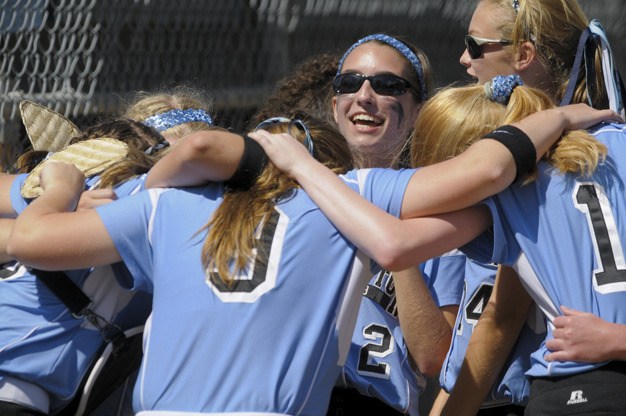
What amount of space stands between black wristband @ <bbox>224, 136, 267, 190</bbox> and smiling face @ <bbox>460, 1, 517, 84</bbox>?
1120 millimetres

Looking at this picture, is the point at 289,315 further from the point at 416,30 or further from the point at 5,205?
the point at 416,30

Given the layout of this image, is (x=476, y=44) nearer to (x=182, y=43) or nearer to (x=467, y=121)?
(x=467, y=121)

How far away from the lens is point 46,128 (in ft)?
11.4

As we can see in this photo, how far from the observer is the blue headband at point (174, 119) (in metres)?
3.43

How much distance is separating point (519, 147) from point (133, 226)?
92 centimetres

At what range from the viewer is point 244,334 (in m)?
A: 2.30

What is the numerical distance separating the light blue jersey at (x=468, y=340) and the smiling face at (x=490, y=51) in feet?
2.09

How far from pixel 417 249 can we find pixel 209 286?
0.48 metres

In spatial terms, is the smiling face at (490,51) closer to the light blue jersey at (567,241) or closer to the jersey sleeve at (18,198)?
the light blue jersey at (567,241)

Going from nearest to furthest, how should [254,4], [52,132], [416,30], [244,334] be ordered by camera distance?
[244,334]
[52,132]
[254,4]
[416,30]

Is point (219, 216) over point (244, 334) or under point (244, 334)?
over

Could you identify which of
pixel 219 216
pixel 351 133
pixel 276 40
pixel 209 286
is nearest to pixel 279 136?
pixel 219 216

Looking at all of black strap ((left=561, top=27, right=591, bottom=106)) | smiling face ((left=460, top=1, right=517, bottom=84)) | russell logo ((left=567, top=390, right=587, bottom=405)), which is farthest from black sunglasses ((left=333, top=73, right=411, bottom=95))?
russell logo ((left=567, top=390, right=587, bottom=405))

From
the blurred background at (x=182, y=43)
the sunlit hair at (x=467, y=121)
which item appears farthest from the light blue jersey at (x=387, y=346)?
the blurred background at (x=182, y=43)
